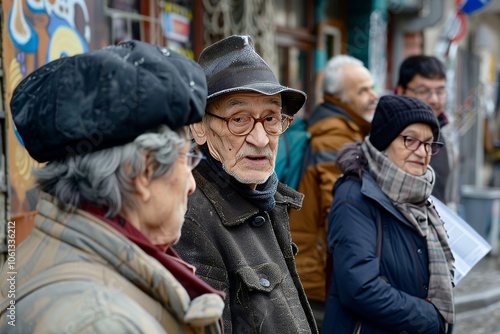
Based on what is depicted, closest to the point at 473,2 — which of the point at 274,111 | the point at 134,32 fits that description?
the point at 134,32

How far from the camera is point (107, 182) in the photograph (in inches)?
56.4

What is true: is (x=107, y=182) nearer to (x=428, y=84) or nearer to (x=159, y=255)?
(x=159, y=255)

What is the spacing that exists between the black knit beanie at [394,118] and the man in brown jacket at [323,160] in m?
0.92

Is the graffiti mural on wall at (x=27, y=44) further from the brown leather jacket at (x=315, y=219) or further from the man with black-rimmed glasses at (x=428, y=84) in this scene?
the man with black-rimmed glasses at (x=428, y=84)

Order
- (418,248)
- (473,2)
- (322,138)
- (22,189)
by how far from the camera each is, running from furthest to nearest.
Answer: (473,2), (322,138), (22,189), (418,248)

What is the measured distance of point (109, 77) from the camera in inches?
55.5

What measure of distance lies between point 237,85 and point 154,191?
862 mm

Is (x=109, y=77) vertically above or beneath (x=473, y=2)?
above

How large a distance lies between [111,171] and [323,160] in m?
2.89

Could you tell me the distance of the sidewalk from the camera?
722 cm

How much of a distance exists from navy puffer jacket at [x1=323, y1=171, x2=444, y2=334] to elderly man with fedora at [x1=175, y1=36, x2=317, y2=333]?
57 cm

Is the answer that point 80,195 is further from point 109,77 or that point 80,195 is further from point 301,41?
point 301,41

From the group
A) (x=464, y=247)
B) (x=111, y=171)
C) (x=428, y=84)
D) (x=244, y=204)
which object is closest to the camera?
(x=111, y=171)

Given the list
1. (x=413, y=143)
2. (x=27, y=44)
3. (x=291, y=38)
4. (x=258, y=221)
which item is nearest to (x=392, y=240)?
(x=413, y=143)
